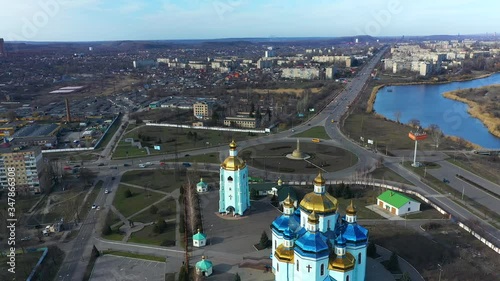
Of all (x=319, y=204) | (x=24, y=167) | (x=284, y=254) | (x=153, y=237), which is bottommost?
(x=153, y=237)

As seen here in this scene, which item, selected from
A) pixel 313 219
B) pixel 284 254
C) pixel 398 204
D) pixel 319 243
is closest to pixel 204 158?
pixel 398 204

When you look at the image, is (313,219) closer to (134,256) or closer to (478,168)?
(134,256)

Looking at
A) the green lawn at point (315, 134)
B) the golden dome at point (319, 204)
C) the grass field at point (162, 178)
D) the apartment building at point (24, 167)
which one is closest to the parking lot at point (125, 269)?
the golden dome at point (319, 204)

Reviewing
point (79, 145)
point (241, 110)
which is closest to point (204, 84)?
point (241, 110)

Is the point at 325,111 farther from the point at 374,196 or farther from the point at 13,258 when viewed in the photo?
the point at 13,258

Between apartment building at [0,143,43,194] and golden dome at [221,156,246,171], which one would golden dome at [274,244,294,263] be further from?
apartment building at [0,143,43,194]

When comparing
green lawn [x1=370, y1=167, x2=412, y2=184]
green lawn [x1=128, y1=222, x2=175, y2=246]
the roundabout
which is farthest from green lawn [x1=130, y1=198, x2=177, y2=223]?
green lawn [x1=370, y1=167, x2=412, y2=184]

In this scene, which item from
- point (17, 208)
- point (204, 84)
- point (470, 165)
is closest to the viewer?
point (17, 208)
